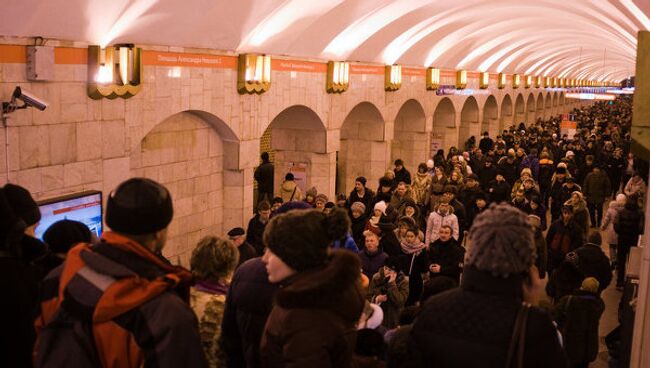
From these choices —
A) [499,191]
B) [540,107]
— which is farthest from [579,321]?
[540,107]

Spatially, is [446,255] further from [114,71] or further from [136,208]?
[136,208]

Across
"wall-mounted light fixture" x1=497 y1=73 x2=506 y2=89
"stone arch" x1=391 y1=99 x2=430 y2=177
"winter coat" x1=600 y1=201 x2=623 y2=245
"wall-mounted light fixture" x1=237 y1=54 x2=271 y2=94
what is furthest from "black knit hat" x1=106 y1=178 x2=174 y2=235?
"wall-mounted light fixture" x1=497 y1=73 x2=506 y2=89

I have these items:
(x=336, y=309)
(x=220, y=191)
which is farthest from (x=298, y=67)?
(x=336, y=309)

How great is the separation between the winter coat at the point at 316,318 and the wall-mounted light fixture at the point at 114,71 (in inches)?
224

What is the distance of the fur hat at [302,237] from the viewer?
9.59 feet

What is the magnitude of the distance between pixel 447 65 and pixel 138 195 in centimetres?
2061

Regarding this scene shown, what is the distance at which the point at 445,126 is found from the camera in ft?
79.3

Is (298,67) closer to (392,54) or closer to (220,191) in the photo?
(220,191)

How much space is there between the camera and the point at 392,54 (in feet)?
55.5

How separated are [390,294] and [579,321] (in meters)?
1.75

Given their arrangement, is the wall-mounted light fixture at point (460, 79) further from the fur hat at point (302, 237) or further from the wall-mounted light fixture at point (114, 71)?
the fur hat at point (302, 237)

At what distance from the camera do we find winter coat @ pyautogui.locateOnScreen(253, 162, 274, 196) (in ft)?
48.9

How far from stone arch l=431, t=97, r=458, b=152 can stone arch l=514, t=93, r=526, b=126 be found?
1278 cm

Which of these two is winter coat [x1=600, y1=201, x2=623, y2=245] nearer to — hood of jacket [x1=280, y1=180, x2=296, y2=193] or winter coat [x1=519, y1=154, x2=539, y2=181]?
winter coat [x1=519, y1=154, x2=539, y2=181]
